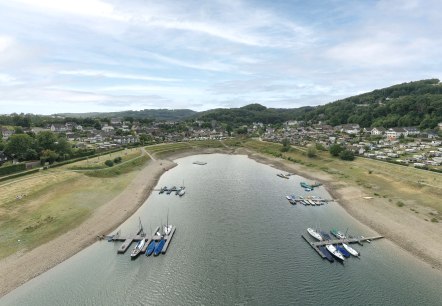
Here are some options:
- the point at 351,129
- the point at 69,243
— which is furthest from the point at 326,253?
the point at 351,129

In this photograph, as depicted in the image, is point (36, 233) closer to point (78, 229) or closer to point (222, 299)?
point (78, 229)

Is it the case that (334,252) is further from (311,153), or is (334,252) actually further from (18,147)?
(18,147)

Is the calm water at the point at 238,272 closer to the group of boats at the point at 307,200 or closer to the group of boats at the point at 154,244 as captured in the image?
the group of boats at the point at 154,244

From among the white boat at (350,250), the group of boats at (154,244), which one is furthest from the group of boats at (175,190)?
the white boat at (350,250)

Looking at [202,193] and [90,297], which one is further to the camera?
[202,193]

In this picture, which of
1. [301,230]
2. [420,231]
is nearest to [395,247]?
[420,231]

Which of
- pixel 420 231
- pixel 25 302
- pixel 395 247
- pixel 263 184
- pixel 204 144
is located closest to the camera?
pixel 25 302
